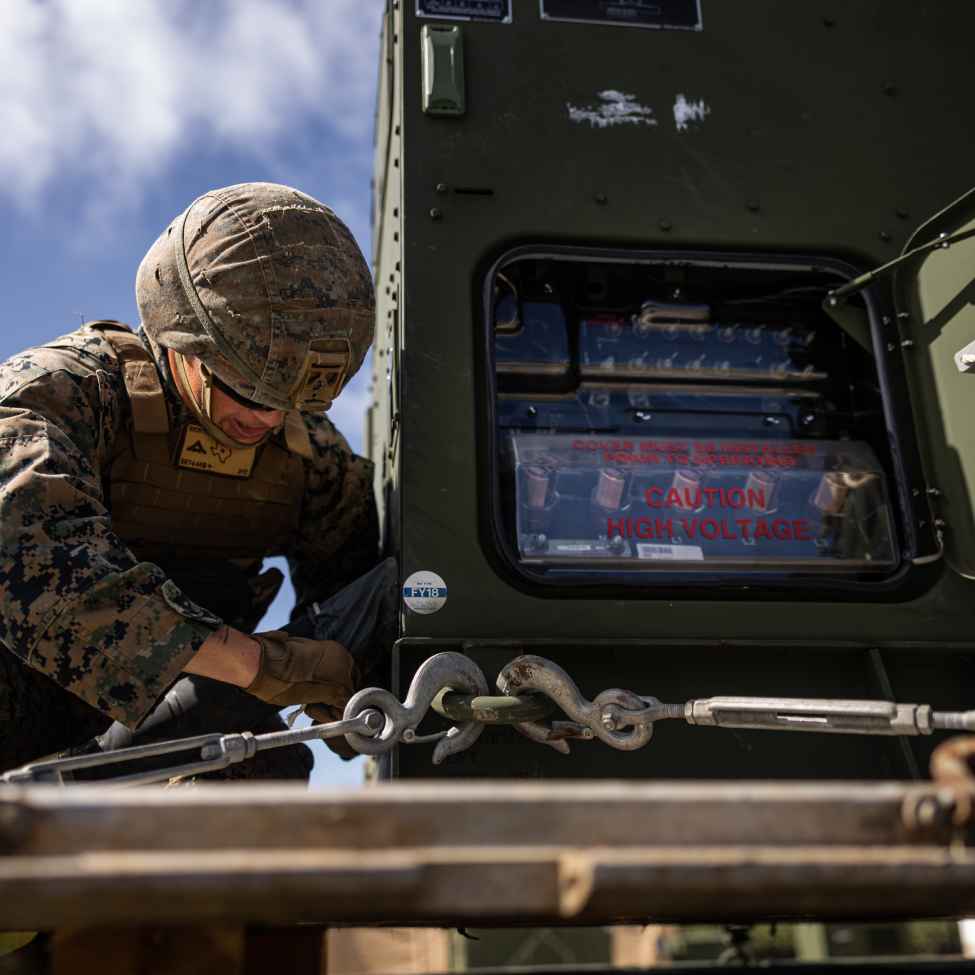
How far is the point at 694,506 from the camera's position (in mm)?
2328

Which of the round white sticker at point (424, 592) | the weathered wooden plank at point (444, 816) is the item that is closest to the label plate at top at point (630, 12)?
the round white sticker at point (424, 592)

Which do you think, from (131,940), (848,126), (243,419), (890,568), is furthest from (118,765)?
(848,126)

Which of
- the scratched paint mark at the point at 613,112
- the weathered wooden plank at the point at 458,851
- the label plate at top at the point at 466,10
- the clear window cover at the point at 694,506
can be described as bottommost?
the weathered wooden plank at the point at 458,851

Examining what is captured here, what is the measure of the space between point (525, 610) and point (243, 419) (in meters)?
0.91

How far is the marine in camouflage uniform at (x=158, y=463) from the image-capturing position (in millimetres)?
1878

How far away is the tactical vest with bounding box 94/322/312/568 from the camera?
2.40m

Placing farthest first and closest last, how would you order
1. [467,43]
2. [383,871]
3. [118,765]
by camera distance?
[467,43], [118,765], [383,871]

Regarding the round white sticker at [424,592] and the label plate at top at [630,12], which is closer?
the round white sticker at [424,592]

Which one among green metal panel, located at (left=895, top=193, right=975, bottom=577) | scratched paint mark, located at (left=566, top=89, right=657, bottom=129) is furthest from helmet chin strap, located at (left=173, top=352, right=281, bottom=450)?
green metal panel, located at (left=895, top=193, right=975, bottom=577)

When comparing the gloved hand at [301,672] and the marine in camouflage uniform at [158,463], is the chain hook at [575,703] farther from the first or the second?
the marine in camouflage uniform at [158,463]

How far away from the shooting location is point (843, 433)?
2.62 metres

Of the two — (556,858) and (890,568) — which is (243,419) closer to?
(890,568)

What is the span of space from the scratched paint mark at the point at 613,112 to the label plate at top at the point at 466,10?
11.9 inches

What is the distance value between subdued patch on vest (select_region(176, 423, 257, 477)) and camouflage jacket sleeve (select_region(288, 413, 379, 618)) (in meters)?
0.24
